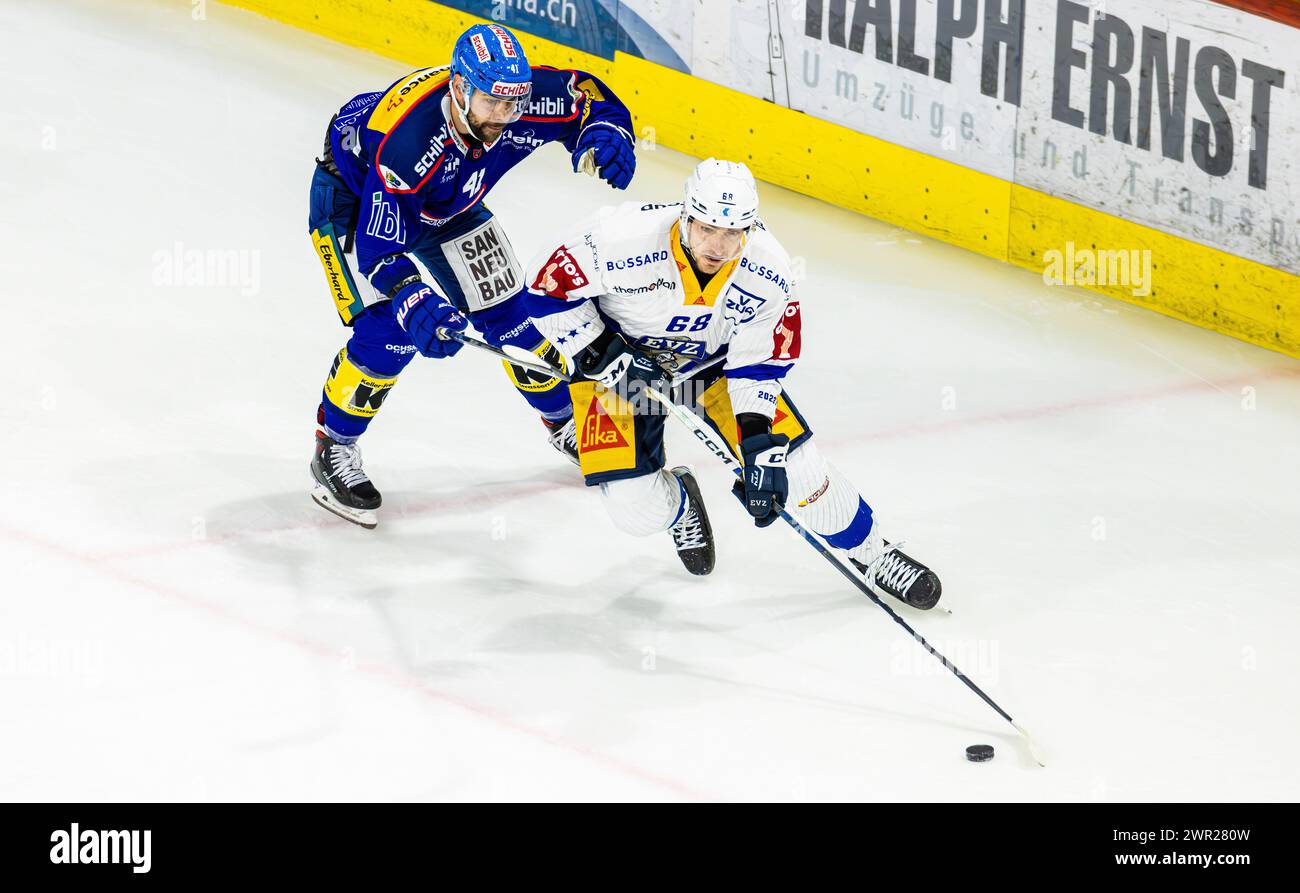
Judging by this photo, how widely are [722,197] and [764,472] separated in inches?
27.4

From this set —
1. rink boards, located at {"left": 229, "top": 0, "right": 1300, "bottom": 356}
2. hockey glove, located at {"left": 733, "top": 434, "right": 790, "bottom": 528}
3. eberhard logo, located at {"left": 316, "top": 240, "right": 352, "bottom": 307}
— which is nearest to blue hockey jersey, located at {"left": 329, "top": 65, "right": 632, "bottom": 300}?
eberhard logo, located at {"left": 316, "top": 240, "right": 352, "bottom": 307}

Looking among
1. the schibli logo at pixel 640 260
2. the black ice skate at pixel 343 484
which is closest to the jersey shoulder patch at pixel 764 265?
the schibli logo at pixel 640 260

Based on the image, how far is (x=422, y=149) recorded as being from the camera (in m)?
5.15

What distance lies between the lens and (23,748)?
4379 millimetres

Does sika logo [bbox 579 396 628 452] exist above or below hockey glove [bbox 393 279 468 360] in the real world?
below

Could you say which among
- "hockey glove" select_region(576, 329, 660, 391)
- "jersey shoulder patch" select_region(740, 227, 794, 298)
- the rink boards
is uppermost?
the rink boards

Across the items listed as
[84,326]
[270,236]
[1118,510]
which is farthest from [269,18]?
[1118,510]

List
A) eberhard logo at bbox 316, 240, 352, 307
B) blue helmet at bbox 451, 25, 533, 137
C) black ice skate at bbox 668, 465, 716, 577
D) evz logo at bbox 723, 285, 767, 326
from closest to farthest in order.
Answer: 1. evz logo at bbox 723, 285, 767, 326
2. blue helmet at bbox 451, 25, 533, 137
3. black ice skate at bbox 668, 465, 716, 577
4. eberhard logo at bbox 316, 240, 352, 307

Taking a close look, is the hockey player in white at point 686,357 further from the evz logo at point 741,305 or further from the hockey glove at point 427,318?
the hockey glove at point 427,318

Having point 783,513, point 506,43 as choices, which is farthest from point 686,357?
point 506,43

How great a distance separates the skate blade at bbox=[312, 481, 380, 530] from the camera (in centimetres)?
556

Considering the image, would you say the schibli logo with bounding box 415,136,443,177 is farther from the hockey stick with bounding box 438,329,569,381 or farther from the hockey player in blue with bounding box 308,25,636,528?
the hockey stick with bounding box 438,329,569,381

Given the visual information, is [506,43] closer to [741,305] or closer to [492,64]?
[492,64]

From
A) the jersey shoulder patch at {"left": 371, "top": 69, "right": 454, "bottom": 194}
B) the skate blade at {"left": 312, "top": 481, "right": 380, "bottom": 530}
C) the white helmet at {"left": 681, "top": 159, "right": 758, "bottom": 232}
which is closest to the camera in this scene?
the white helmet at {"left": 681, "top": 159, "right": 758, "bottom": 232}
